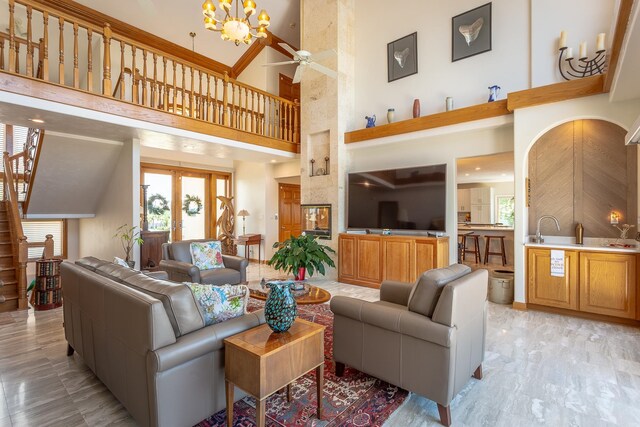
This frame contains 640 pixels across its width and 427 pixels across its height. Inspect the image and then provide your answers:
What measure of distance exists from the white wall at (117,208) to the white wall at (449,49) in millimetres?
4284

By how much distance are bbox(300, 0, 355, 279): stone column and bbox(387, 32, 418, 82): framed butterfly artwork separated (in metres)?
0.86

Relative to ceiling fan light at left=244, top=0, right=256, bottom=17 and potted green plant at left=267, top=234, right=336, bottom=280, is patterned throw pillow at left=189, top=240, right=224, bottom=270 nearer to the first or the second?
potted green plant at left=267, top=234, right=336, bottom=280

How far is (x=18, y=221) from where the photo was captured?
4512 millimetres

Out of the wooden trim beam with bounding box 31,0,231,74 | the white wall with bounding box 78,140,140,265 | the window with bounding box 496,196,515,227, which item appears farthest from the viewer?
the window with bounding box 496,196,515,227

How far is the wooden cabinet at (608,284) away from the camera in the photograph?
3.48 meters

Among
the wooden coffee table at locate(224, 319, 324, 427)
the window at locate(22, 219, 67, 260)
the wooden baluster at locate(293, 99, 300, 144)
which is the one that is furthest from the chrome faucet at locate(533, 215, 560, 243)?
the window at locate(22, 219, 67, 260)

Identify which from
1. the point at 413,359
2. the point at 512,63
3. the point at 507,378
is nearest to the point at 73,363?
the point at 413,359

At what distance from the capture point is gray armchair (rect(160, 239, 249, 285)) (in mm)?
4285

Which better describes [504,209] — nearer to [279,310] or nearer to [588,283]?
[588,283]

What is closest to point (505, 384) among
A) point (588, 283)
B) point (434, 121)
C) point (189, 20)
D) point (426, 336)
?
point (426, 336)

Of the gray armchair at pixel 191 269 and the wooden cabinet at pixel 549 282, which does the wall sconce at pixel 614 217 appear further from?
the gray armchair at pixel 191 269

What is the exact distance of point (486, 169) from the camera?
814 cm

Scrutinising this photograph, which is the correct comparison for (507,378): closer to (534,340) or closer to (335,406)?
(534,340)

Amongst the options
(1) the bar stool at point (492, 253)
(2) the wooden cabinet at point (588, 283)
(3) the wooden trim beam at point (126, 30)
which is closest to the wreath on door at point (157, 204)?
(3) the wooden trim beam at point (126, 30)
